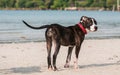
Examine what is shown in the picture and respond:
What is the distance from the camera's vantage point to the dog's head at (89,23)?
1323 centimetres

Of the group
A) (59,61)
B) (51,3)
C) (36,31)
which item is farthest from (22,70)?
(51,3)

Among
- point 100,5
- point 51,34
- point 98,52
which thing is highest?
point 51,34

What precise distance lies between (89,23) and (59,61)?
6.87 feet

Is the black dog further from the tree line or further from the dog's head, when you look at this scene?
the tree line

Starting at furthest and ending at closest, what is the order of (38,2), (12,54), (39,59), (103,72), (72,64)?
(38,2) → (12,54) → (39,59) → (72,64) → (103,72)

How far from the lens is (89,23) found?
13.3 meters

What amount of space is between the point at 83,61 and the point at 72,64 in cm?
87

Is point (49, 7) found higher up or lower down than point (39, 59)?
lower down

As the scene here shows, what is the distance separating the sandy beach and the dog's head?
1.10 m

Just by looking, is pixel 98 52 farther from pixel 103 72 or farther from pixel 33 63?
pixel 103 72

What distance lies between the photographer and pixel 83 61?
15.2m

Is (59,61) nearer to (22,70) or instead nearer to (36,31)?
(22,70)

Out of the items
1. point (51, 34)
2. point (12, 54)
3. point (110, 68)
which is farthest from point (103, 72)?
point (12, 54)

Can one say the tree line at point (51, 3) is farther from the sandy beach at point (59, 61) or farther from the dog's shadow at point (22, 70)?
the dog's shadow at point (22, 70)
